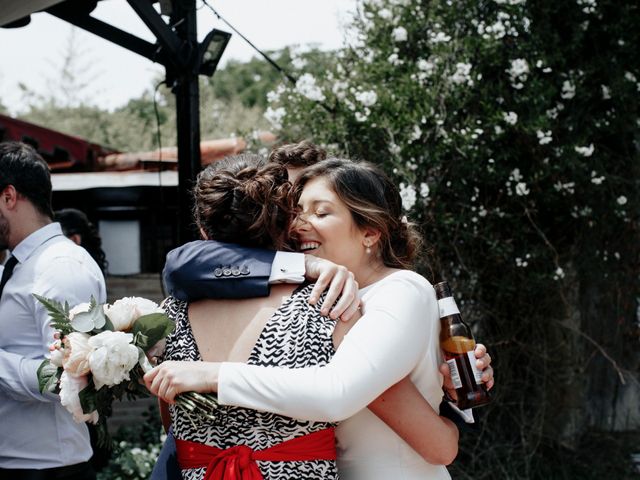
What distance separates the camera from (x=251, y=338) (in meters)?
1.83

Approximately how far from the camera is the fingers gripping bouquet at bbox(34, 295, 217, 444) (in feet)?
6.17

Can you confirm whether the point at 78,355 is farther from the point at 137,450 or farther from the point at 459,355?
the point at 137,450

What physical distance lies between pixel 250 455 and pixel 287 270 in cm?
47

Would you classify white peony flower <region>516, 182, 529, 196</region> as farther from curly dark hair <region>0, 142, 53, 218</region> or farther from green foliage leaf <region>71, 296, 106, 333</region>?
green foliage leaf <region>71, 296, 106, 333</region>

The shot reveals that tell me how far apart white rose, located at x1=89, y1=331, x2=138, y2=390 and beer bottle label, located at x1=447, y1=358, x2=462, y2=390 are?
0.90 metres

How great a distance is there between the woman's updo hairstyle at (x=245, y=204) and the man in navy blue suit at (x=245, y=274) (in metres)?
0.05

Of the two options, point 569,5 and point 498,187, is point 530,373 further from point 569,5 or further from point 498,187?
point 569,5

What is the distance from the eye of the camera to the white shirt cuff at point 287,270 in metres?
1.87

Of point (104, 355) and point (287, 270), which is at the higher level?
point (287, 270)

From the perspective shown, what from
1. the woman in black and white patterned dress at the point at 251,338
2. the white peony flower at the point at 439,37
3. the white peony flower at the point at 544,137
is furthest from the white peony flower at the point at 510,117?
the woman in black and white patterned dress at the point at 251,338

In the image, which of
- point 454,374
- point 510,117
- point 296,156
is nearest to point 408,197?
point 510,117

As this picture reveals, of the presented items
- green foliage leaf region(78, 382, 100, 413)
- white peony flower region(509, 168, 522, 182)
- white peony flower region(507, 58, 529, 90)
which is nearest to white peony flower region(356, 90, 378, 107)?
white peony flower region(507, 58, 529, 90)

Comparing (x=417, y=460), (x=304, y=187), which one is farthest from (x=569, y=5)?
(x=417, y=460)

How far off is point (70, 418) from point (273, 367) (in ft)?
5.52
